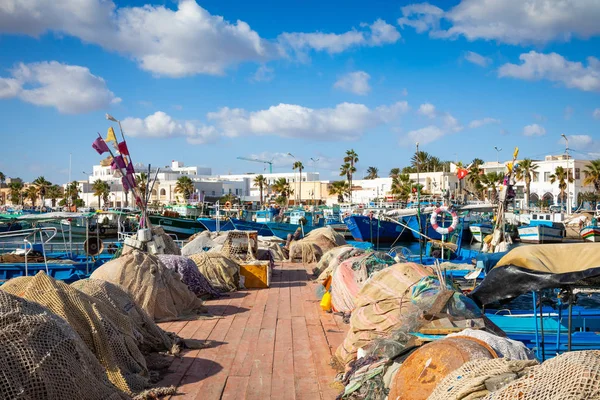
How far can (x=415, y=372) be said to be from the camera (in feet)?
13.1

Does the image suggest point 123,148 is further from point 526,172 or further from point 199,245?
point 526,172

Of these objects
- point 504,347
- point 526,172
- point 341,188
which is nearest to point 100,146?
point 504,347

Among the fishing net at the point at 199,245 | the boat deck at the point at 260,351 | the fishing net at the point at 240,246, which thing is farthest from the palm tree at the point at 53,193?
the boat deck at the point at 260,351

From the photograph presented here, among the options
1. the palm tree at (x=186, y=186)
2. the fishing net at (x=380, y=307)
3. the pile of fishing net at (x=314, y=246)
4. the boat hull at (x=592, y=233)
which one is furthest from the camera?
the palm tree at (x=186, y=186)

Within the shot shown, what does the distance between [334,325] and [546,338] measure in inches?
119

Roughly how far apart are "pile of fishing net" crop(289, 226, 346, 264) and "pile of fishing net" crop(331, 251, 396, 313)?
8.17 m

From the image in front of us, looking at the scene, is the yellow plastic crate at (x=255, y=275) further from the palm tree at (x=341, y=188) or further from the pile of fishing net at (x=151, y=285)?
the palm tree at (x=341, y=188)

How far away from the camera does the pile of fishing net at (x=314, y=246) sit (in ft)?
56.1

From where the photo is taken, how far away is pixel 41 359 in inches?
154

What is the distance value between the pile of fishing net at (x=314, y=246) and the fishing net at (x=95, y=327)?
11.6 meters

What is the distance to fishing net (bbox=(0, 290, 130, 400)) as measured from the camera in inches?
147

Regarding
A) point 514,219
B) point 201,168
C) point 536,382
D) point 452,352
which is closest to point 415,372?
point 452,352

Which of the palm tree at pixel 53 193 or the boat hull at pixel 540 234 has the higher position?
the palm tree at pixel 53 193

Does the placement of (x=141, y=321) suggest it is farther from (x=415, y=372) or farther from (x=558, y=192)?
(x=558, y=192)
